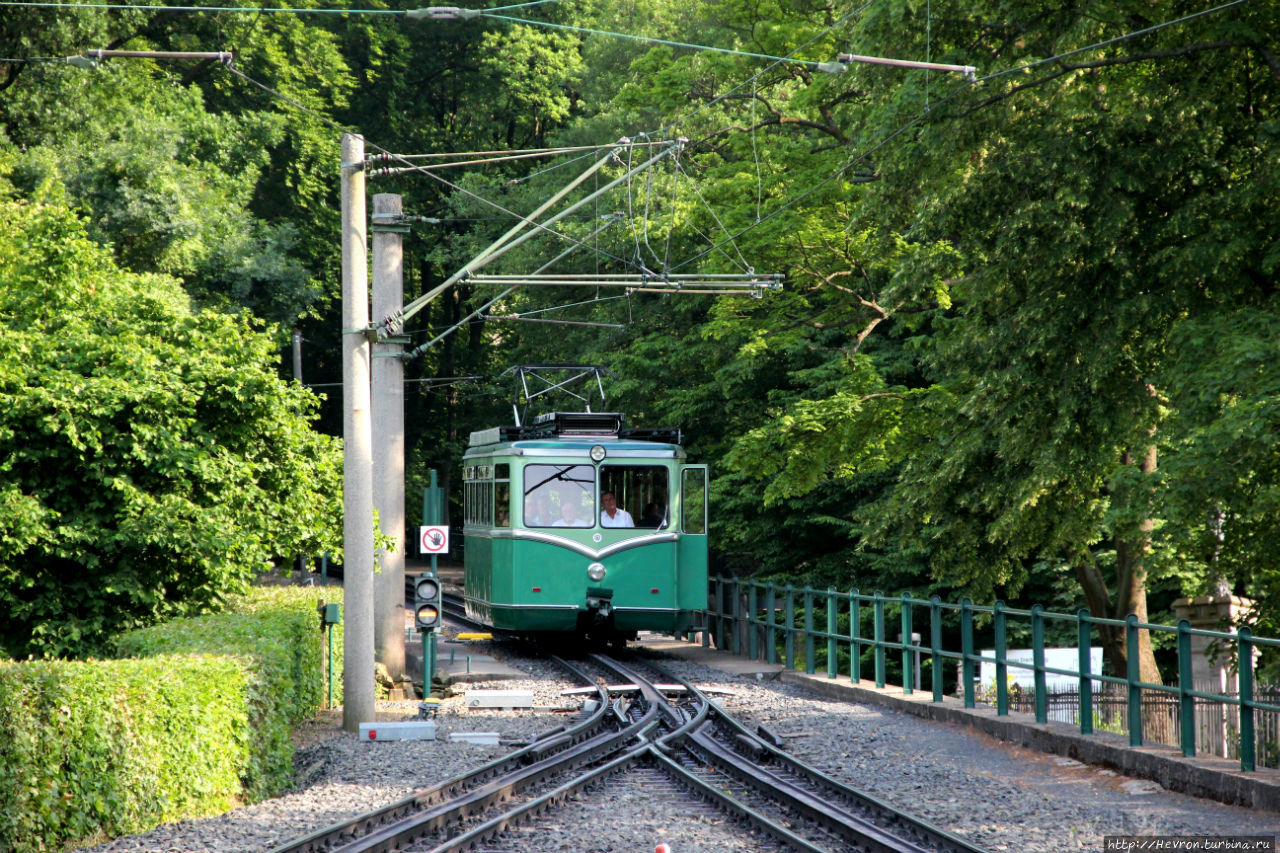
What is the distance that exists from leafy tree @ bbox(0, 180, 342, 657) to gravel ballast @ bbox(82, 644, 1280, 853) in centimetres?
244

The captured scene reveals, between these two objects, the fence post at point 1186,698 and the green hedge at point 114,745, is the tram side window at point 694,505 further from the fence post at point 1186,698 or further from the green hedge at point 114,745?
the green hedge at point 114,745

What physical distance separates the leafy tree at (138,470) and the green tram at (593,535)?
4219mm

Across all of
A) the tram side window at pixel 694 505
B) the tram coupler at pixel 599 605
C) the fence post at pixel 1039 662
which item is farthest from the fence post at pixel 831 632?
the fence post at pixel 1039 662

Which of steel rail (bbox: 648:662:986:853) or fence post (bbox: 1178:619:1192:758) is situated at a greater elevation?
fence post (bbox: 1178:619:1192:758)

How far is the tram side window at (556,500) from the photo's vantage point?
2084cm

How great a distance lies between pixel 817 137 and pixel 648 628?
12340 mm

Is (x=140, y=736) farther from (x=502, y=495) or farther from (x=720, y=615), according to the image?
(x=720, y=615)

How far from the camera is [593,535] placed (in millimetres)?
20844

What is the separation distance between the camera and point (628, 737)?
13766 mm

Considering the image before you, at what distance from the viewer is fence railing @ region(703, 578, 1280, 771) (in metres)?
10.6

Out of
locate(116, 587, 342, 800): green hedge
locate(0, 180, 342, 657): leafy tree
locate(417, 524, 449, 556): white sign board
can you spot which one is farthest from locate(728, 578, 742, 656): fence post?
locate(116, 587, 342, 800): green hedge

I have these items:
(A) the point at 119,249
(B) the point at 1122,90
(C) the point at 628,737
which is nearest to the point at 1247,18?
(B) the point at 1122,90

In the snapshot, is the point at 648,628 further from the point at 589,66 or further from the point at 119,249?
the point at 589,66

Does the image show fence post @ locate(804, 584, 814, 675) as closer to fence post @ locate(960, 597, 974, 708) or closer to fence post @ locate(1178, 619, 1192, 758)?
fence post @ locate(960, 597, 974, 708)
